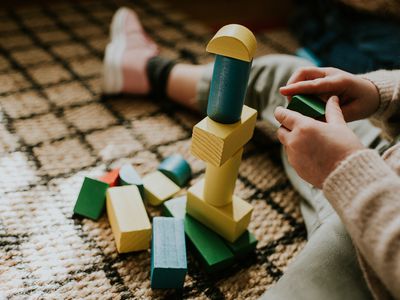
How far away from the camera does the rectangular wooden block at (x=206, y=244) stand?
63 centimetres

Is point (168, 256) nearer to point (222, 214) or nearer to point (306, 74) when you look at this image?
point (222, 214)

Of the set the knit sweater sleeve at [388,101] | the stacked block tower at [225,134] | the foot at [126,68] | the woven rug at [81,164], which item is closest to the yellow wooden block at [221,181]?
the stacked block tower at [225,134]

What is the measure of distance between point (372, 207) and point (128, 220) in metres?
0.35

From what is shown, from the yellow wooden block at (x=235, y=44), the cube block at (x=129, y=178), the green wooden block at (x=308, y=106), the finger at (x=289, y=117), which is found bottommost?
the cube block at (x=129, y=178)

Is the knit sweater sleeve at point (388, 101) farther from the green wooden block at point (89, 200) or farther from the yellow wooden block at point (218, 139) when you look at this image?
the green wooden block at point (89, 200)

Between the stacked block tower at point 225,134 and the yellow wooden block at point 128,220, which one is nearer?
the stacked block tower at point 225,134

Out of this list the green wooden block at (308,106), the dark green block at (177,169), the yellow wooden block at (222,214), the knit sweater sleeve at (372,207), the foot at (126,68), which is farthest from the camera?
the foot at (126,68)

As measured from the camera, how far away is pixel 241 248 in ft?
2.15

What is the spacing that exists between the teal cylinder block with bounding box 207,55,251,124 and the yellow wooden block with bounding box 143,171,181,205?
223 millimetres

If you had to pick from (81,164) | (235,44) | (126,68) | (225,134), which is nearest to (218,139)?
(225,134)

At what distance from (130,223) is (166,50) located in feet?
2.42

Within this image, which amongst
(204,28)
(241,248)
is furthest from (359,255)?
(204,28)

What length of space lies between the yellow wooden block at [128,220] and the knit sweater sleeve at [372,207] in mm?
286

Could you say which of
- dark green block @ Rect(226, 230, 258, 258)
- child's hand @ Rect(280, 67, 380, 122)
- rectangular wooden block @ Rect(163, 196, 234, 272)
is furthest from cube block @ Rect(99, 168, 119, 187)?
child's hand @ Rect(280, 67, 380, 122)
